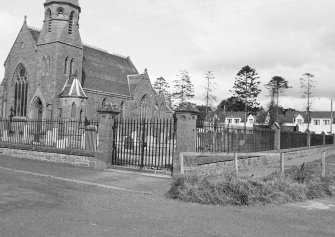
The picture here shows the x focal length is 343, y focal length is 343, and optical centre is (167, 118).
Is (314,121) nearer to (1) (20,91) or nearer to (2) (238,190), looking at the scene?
(1) (20,91)

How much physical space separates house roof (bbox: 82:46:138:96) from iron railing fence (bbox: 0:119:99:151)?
19.2 metres

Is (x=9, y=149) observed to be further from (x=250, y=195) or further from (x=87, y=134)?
(x=250, y=195)

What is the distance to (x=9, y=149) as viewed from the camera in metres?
19.2

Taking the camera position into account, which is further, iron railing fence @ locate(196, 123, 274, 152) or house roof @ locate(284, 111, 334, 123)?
house roof @ locate(284, 111, 334, 123)

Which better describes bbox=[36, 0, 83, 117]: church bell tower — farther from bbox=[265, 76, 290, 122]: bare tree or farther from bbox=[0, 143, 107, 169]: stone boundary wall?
bbox=[265, 76, 290, 122]: bare tree

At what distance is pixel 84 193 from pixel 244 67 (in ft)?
282

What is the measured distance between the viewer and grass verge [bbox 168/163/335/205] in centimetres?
862

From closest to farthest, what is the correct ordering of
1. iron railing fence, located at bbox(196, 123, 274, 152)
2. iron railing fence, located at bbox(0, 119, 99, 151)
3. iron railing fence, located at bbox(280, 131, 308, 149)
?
iron railing fence, located at bbox(196, 123, 274, 152) → iron railing fence, located at bbox(0, 119, 99, 151) → iron railing fence, located at bbox(280, 131, 308, 149)

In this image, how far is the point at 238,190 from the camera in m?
8.62

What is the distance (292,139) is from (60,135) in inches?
728

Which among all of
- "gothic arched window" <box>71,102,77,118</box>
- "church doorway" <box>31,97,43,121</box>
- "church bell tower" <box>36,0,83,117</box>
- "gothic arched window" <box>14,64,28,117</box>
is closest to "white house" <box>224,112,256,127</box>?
"church bell tower" <box>36,0,83,117</box>

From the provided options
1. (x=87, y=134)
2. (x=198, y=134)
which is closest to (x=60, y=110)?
(x=87, y=134)

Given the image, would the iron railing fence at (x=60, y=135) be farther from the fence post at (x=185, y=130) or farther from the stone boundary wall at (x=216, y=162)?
the stone boundary wall at (x=216, y=162)

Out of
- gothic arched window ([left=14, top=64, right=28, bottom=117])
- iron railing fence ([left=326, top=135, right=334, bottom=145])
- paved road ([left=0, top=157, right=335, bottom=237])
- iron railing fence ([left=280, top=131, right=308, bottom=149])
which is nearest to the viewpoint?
paved road ([left=0, top=157, right=335, bottom=237])
